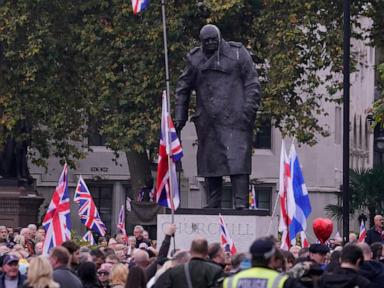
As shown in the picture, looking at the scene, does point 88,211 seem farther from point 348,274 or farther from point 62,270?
point 348,274

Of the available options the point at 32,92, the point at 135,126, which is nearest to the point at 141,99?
the point at 135,126

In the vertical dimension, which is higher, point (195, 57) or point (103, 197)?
point (195, 57)

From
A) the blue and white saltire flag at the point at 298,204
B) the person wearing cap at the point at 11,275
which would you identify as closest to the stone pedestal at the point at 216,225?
the blue and white saltire flag at the point at 298,204

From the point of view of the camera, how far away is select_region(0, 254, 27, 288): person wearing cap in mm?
17203

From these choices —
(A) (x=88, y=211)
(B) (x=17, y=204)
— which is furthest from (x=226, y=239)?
(B) (x=17, y=204)

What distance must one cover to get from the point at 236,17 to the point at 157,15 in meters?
2.04

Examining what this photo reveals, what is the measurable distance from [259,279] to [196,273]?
2431mm

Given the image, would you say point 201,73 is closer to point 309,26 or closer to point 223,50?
point 223,50

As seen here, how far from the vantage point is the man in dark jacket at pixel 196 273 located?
51.1 ft

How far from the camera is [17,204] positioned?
43.0m

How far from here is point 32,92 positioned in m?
43.6

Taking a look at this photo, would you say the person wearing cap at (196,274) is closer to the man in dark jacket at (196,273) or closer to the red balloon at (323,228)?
the man in dark jacket at (196,273)

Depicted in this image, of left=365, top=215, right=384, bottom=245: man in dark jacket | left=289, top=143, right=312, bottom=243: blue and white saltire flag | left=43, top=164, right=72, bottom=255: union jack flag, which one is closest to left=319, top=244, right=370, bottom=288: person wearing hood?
left=289, top=143, right=312, bottom=243: blue and white saltire flag

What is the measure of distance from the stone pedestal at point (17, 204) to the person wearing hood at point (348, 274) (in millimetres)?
28124
